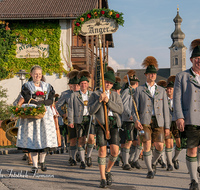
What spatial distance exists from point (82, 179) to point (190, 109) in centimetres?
249

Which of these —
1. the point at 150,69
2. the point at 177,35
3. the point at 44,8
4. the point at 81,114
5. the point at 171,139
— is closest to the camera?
the point at 150,69

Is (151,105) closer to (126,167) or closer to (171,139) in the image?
(171,139)

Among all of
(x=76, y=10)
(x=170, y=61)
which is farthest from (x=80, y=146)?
(x=170, y=61)

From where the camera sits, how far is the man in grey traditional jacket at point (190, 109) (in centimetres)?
516

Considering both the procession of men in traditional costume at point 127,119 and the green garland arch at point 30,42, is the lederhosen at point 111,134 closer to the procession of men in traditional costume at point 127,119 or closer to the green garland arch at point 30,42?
the procession of men in traditional costume at point 127,119

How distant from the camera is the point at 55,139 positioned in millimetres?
7035

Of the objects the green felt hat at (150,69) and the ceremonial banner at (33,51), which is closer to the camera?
the green felt hat at (150,69)

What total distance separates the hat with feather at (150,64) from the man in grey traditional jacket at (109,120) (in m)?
1.22

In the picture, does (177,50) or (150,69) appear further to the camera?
(177,50)

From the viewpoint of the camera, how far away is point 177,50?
93.6m

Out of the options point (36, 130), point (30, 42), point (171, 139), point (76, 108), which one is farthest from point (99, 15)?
point (30, 42)

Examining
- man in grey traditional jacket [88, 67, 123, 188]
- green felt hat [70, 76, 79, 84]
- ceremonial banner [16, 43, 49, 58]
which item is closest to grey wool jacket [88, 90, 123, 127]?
man in grey traditional jacket [88, 67, 123, 188]

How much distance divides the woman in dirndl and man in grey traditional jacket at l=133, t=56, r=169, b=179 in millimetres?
1808

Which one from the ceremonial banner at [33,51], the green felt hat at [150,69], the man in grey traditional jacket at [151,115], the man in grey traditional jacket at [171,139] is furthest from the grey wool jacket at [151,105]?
the ceremonial banner at [33,51]
